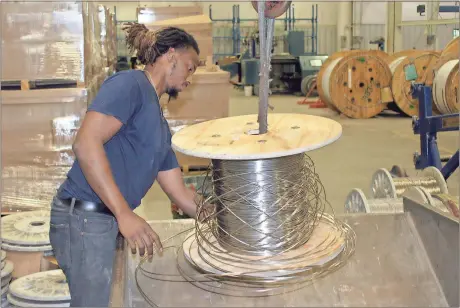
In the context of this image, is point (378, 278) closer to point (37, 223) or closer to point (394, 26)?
point (37, 223)

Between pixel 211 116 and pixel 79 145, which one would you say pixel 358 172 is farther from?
pixel 79 145

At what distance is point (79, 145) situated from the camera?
5.91ft

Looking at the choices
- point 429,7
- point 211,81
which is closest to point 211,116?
point 211,81

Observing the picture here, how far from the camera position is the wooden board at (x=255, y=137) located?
4.92 ft

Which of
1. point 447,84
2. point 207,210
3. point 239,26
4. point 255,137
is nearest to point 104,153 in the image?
point 207,210

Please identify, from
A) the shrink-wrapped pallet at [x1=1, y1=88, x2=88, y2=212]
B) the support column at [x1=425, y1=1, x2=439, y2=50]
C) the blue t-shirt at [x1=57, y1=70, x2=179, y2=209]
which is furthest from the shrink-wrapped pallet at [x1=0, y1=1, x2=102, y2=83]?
the support column at [x1=425, y1=1, x2=439, y2=50]

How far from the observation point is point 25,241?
3215 millimetres

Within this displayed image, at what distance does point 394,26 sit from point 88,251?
1287 centimetres

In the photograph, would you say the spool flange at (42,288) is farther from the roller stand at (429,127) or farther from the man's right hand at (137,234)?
the roller stand at (429,127)

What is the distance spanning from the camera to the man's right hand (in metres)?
1.68

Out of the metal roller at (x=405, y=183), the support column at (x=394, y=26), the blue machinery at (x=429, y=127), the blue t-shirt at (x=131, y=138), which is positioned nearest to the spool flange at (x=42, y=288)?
the blue t-shirt at (x=131, y=138)

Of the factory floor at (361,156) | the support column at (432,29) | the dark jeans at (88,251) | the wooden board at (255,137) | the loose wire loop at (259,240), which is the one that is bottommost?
the factory floor at (361,156)

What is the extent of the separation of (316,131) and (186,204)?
2.50 ft

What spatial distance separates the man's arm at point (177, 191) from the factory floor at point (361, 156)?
77.7 inches
